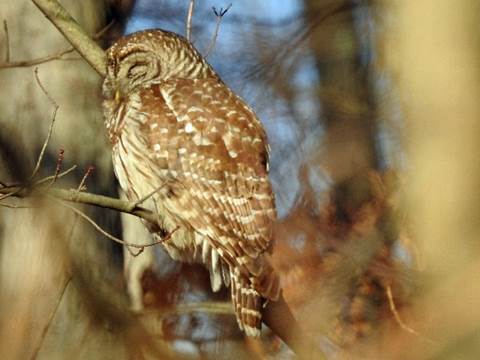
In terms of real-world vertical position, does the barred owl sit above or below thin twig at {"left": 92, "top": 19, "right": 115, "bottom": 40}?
below

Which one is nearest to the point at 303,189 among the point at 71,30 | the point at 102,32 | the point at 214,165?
the point at 102,32

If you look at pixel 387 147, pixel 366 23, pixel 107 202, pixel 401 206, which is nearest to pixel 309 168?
pixel 387 147

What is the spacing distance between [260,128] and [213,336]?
1510 mm

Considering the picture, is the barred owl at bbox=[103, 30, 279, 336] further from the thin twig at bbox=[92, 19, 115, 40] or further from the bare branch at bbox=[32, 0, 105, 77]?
the thin twig at bbox=[92, 19, 115, 40]

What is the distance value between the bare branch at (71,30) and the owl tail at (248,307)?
3.89 feet

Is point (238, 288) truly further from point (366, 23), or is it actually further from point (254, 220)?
point (366, 23)

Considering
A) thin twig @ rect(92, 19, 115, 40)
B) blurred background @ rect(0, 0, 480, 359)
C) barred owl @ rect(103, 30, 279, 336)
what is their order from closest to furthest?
blurred background @ rect(0, 0, 480, 359)
barred owl @ rect(103, 30, 279, 336)
thin twig @ rect(92, 19, 115, 40)

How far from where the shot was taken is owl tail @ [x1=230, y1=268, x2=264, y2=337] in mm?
4188

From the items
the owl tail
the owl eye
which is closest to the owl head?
the owl eye

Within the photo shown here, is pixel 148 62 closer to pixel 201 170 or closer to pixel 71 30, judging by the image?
pixel 71 30

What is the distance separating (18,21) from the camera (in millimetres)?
6113

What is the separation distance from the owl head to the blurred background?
0.39 feet

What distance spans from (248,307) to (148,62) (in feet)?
4.46

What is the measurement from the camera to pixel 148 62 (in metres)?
4.80
